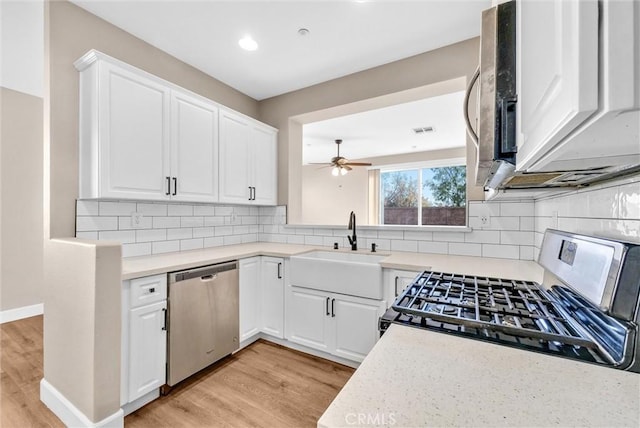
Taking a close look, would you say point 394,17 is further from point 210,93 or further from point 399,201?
point 399,201

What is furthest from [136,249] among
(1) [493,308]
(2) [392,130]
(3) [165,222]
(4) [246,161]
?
(2) [392,130]

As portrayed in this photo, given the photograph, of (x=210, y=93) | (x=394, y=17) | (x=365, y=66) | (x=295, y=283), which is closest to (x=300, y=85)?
(x=365, y=66)

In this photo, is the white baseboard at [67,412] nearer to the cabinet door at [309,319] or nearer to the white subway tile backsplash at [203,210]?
the cabinet door at [309,319]

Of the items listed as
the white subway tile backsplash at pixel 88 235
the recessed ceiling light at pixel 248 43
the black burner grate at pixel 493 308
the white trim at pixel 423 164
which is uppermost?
the recessed ceiling light at pixel 248 43

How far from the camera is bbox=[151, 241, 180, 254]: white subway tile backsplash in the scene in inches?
93.7

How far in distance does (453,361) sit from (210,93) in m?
3.14

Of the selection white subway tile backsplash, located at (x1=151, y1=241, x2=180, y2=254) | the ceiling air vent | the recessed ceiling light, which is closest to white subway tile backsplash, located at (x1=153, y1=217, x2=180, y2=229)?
white subway tile backsplash, located at (x1=151, y1=241, x2=180, y2=254)

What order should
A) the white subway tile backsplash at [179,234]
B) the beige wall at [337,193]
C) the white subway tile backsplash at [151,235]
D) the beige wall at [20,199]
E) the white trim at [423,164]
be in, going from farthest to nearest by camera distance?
1. the beige wall at [337,193]
2. the white trim at [423,164]
3. the beige wall at [20,199]
4. the white subway tile backsplash at [179,234]
5. the white subway tile backsplash at [151,235]

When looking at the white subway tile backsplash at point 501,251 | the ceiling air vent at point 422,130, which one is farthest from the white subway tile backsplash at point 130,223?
the ceiling air vent at point 422,130

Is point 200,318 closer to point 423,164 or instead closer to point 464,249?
point 464,249

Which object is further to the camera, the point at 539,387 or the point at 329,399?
the point at 329,399

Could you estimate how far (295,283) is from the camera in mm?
2367

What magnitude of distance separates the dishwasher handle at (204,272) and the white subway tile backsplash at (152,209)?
0.78 meters

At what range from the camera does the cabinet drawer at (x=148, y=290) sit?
1.66 metres
